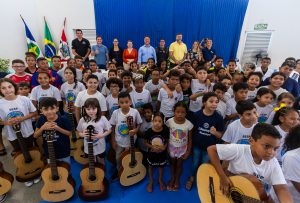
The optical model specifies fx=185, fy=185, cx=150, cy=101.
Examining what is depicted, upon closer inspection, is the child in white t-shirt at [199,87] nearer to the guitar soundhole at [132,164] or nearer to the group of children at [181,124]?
the group of children at [181,124]

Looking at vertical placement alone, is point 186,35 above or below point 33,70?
above

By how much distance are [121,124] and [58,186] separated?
103 centimetres

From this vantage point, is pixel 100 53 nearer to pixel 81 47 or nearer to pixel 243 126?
pixel 81 47

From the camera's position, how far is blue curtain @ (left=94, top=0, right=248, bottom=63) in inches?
253

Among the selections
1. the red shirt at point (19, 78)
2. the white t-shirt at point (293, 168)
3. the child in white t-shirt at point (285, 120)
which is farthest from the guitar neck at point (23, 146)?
the child in white t-shirt at point (285, 120)

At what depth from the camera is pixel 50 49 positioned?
6402mm

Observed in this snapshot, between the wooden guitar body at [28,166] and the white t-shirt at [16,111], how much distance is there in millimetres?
296

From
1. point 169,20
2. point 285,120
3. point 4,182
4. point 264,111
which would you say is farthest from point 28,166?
point 169,20

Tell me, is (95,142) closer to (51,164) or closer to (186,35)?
(51,164)

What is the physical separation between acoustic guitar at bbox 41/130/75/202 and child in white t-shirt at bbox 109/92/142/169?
27.6 inches

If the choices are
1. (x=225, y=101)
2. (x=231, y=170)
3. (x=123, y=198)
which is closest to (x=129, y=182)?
(x=123, y=198)

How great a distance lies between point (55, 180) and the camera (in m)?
2.15

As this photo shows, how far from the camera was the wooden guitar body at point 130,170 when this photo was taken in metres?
2.43

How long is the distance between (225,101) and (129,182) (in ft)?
5.99
